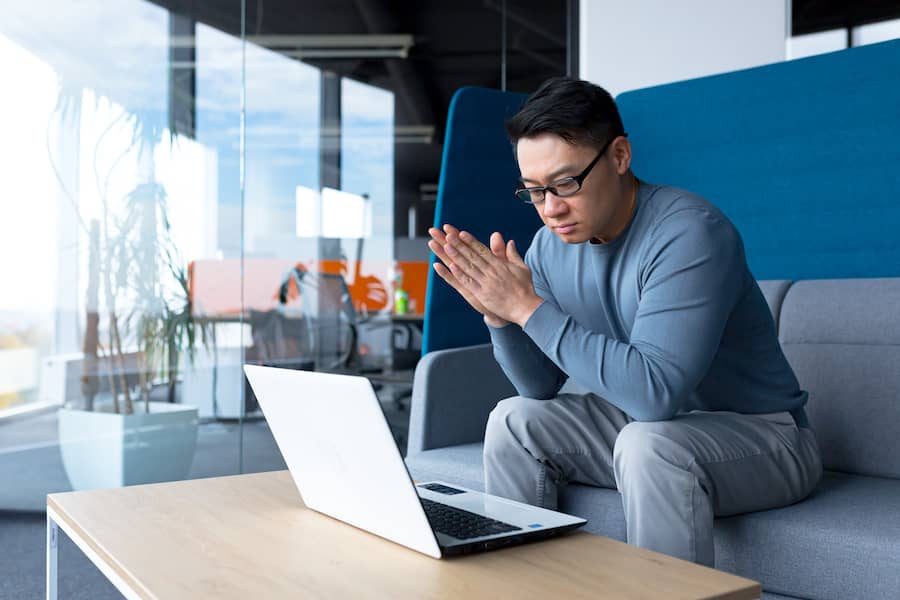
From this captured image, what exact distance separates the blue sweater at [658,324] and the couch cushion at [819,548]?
0.22m

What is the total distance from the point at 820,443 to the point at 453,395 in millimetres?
878

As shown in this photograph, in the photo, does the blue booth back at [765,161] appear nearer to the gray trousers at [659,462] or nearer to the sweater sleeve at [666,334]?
the gray trousers at [659,462]

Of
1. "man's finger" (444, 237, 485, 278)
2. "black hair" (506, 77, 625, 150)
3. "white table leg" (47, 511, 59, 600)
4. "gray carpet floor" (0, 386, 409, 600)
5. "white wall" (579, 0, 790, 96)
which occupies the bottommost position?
"gray carpet floor" (0, 386, 409, 600)

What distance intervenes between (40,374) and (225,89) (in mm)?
1363

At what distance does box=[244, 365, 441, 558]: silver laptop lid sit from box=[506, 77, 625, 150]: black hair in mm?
656

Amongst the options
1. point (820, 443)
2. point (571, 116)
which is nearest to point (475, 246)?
point (571, 116)

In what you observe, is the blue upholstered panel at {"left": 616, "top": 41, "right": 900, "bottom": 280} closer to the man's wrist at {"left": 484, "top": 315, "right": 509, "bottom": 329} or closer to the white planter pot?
the man's wrist at {"left": 484, "top": 315, "right": 509, "bottom": 329}

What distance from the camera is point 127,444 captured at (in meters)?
3.47

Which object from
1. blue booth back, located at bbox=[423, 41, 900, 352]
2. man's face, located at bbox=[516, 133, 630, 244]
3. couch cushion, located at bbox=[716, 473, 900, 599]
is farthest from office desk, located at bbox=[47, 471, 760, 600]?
blue booth back, located at bbox=[423, 41, 900, 352]

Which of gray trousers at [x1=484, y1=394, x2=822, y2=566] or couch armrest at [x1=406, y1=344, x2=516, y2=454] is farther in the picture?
couch armrest at [x1=406, y1=344, x2=516, y2=454]

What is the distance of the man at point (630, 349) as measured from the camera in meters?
1.46

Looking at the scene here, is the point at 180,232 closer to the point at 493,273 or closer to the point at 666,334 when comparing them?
the point at 493,273

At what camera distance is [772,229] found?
8.51 ft

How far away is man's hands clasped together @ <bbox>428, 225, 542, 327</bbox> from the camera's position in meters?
1.52
